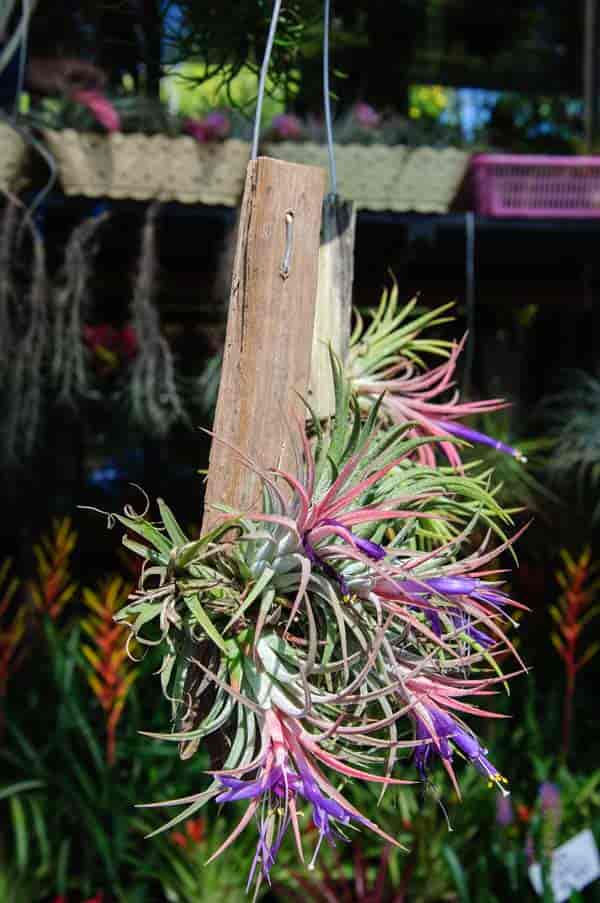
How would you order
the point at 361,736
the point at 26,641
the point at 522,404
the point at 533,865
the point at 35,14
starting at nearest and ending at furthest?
the point at 361,736, the point at 533,865, the point at 35,14, the point at 522,404, the point at 26,641

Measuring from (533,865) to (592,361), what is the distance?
1.04m

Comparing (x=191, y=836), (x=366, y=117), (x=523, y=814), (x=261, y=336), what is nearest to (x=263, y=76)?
(x=261, y=336)

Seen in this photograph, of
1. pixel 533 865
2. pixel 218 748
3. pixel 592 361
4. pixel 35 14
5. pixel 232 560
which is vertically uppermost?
pixel 35 14

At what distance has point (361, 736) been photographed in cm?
50

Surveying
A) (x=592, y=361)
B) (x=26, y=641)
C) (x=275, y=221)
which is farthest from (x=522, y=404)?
(x=275, y=221)

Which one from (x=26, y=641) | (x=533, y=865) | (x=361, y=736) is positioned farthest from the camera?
(x=26, y=641)

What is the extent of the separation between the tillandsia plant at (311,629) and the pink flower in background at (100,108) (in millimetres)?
1084

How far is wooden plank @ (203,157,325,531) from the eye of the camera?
1.84 ft

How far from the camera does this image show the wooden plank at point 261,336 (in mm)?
562

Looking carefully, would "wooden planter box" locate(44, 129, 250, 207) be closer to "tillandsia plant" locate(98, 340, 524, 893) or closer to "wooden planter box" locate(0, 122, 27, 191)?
"wooden planter box" locate(0, 122, 27, 191)

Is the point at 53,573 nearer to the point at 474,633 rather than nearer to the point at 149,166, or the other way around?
the point at 149,166

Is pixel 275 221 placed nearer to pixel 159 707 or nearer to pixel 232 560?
pixel 232 560

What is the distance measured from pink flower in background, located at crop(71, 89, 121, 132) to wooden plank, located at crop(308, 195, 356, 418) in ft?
2.86

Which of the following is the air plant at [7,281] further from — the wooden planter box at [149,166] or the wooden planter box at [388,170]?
the wooden planter box at [388,170]
